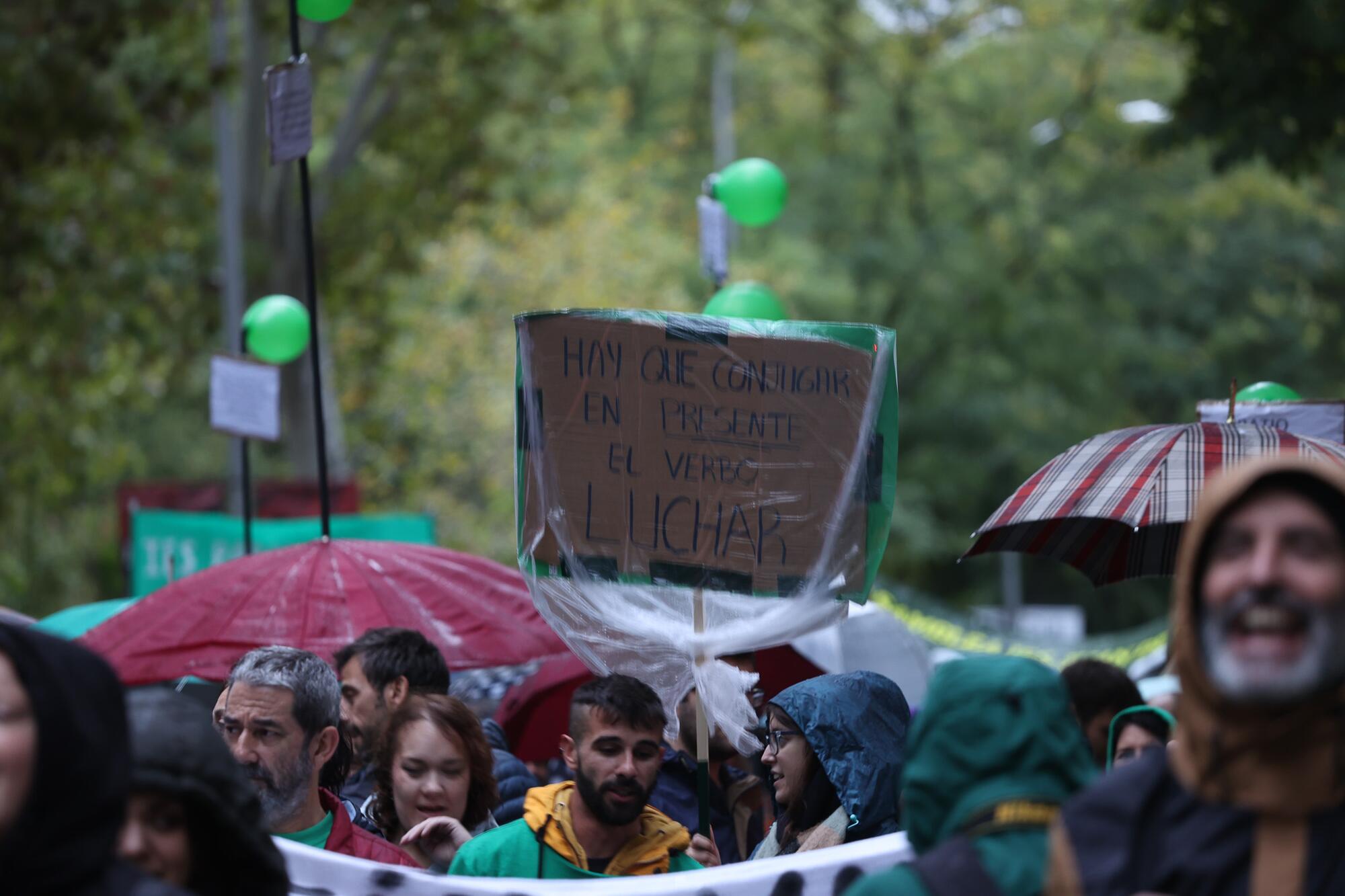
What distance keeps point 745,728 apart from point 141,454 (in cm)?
2068

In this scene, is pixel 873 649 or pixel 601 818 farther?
pixel 873 649

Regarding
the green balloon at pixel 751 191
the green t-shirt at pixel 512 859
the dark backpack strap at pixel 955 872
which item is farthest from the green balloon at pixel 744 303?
the dark backpack strap at pixel 955 872

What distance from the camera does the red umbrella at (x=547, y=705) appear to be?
22.1ft

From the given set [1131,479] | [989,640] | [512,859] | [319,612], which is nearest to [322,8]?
[319,612]

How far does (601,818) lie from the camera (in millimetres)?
4039

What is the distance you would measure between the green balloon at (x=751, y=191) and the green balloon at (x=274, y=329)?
2608mm

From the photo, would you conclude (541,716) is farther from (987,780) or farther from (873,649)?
(987,780)

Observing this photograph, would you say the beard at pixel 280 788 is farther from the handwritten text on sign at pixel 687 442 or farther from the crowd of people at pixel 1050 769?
the crowd of people at pixel 1050 769

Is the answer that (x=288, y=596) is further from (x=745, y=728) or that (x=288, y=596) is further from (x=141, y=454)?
(x=141, y=454)

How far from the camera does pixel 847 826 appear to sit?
14.3ft

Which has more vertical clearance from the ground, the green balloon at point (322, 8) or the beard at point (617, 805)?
the green balloon at point (322, 8)

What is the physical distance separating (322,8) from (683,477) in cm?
432

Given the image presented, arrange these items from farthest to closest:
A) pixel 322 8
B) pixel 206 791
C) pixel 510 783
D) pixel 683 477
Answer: pixel 322 8 → pixel 510 783 → pixel 683 477 → pixel 206 791

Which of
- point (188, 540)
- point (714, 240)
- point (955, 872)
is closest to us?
point (955, 872)
